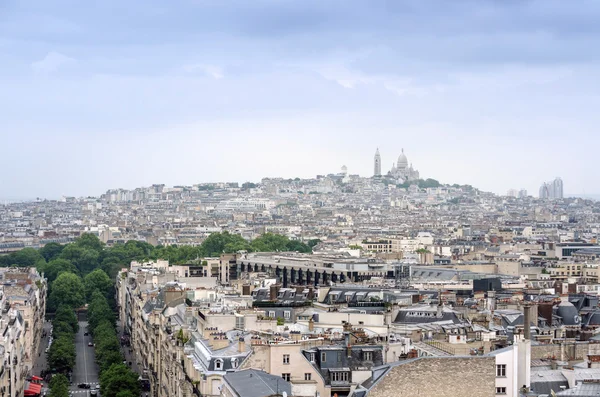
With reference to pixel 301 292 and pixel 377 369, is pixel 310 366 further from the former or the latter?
pixel 301 292

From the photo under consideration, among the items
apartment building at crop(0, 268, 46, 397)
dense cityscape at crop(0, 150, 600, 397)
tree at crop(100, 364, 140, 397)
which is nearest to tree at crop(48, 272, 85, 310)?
dense cityscape at crop(0, 150, 600, 397)

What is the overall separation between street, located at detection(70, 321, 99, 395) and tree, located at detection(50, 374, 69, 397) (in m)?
1.88

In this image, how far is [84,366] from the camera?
76.0m

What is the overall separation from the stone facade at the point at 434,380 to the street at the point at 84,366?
35.8 metres

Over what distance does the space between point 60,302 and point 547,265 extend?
3822cm

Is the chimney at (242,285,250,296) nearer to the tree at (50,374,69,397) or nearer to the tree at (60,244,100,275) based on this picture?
the tree at (50,374,69,397)

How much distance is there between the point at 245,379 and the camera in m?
36.0

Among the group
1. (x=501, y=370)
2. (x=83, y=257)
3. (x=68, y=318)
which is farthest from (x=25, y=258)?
(x=501, y=370)

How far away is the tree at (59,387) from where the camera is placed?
2372 inches

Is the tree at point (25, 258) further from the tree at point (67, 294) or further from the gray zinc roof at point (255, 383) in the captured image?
the gray zinc roof at point (255, 383)

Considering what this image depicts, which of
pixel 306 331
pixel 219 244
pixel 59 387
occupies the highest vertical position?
pixel 306 331

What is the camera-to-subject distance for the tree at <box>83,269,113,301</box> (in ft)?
369

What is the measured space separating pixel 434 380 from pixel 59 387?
105 ft

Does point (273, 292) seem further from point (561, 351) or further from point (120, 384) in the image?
point (561, 351)
